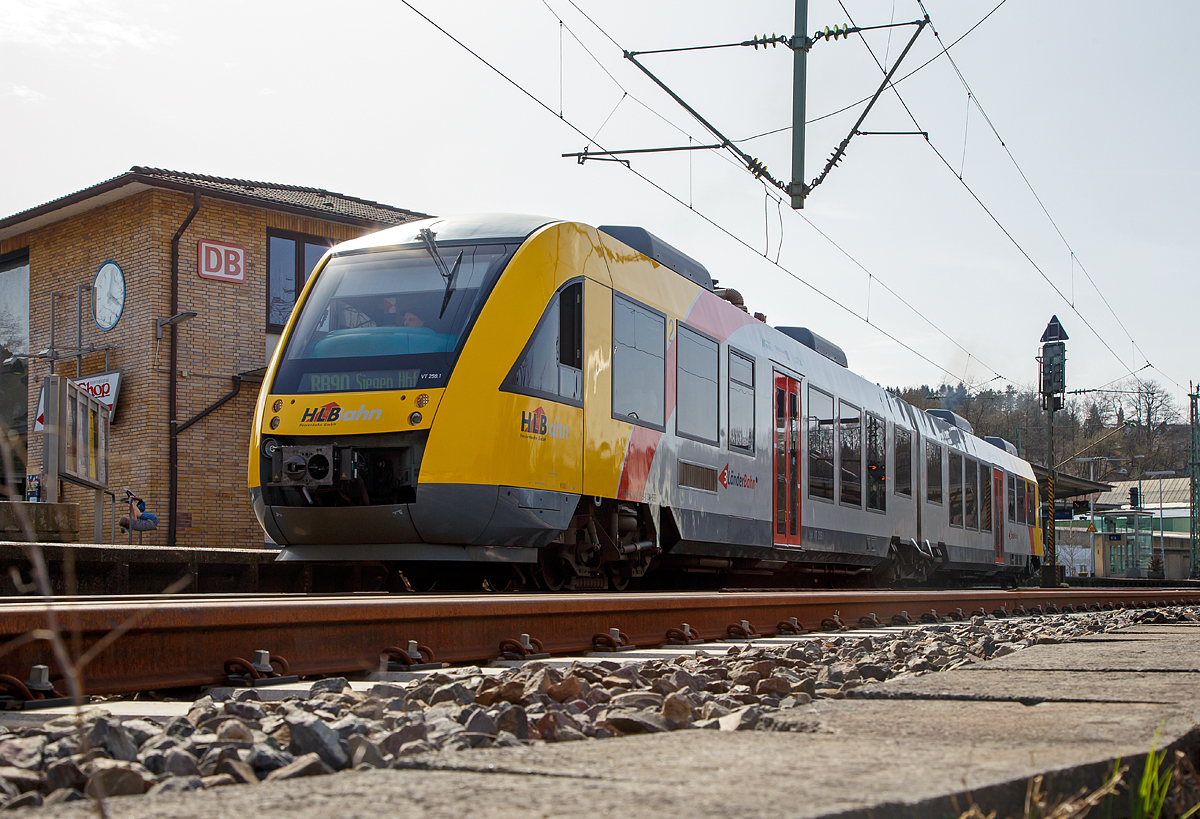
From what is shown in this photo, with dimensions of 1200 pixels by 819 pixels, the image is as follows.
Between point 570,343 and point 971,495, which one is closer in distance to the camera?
point 570,343

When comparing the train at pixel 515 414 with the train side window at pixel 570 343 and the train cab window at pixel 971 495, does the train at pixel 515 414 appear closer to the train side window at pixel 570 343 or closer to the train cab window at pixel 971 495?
the train side window at pixel 570 343

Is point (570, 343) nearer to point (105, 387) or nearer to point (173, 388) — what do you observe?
point (173, 388)

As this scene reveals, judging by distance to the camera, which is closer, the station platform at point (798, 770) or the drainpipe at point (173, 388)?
the station platform at point (798, 770)

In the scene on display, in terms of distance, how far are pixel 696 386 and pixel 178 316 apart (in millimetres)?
13325

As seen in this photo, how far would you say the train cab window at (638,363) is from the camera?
9656 mm

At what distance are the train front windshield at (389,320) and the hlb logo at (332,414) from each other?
0.47ft

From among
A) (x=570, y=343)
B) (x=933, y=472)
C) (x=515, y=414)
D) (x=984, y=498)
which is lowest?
(x=984, y=498)

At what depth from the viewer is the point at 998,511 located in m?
24.8

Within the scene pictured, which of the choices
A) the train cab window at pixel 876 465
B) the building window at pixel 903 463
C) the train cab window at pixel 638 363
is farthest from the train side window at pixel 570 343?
the building window at pixel 903 463

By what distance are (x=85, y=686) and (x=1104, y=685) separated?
3066 millimetres

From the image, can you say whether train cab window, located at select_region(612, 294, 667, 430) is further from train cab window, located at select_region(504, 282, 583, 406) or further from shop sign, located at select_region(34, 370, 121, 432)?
shop sign, located at select_region(34, 370, 121, 432)

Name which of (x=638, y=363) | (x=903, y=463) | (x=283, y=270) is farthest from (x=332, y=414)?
(x=283, y=270)

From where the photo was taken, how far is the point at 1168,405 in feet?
222

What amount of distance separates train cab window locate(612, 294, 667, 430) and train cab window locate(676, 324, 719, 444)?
365 mm
